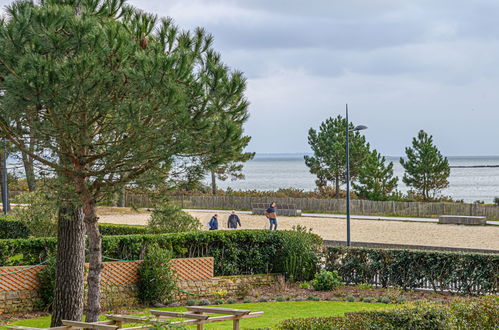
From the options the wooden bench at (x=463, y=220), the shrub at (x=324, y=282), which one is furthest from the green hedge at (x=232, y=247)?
the wooden bench at (x=463, y=220)

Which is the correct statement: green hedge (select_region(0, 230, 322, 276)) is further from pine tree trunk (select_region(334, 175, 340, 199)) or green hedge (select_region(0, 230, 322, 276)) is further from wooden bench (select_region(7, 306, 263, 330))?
pine tree trunk (select_region(334, 175, 340, 199))

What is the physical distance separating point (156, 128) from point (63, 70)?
1.90 metres

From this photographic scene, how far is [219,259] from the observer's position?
21.2 meters

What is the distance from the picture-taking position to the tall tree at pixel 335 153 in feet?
223

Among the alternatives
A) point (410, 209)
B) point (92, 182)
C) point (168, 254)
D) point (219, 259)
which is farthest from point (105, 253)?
point (410, 209)

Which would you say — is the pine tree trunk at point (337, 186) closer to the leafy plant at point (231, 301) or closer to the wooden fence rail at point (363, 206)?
the wooden fence rail at point (363, 206)

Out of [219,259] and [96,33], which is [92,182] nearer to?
[96,33]

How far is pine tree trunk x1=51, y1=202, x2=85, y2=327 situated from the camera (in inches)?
582

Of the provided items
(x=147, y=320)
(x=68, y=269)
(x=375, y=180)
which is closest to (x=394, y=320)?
(x=147, y=320)

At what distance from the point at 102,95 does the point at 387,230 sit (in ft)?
106

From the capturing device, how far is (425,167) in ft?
205

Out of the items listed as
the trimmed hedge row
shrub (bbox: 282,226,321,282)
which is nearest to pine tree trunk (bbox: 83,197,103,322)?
shrub (bbox: 282,226,321,282)

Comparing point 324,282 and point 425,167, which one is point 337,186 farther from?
point 324,282

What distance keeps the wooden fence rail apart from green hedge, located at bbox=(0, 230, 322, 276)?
89.1 ft
